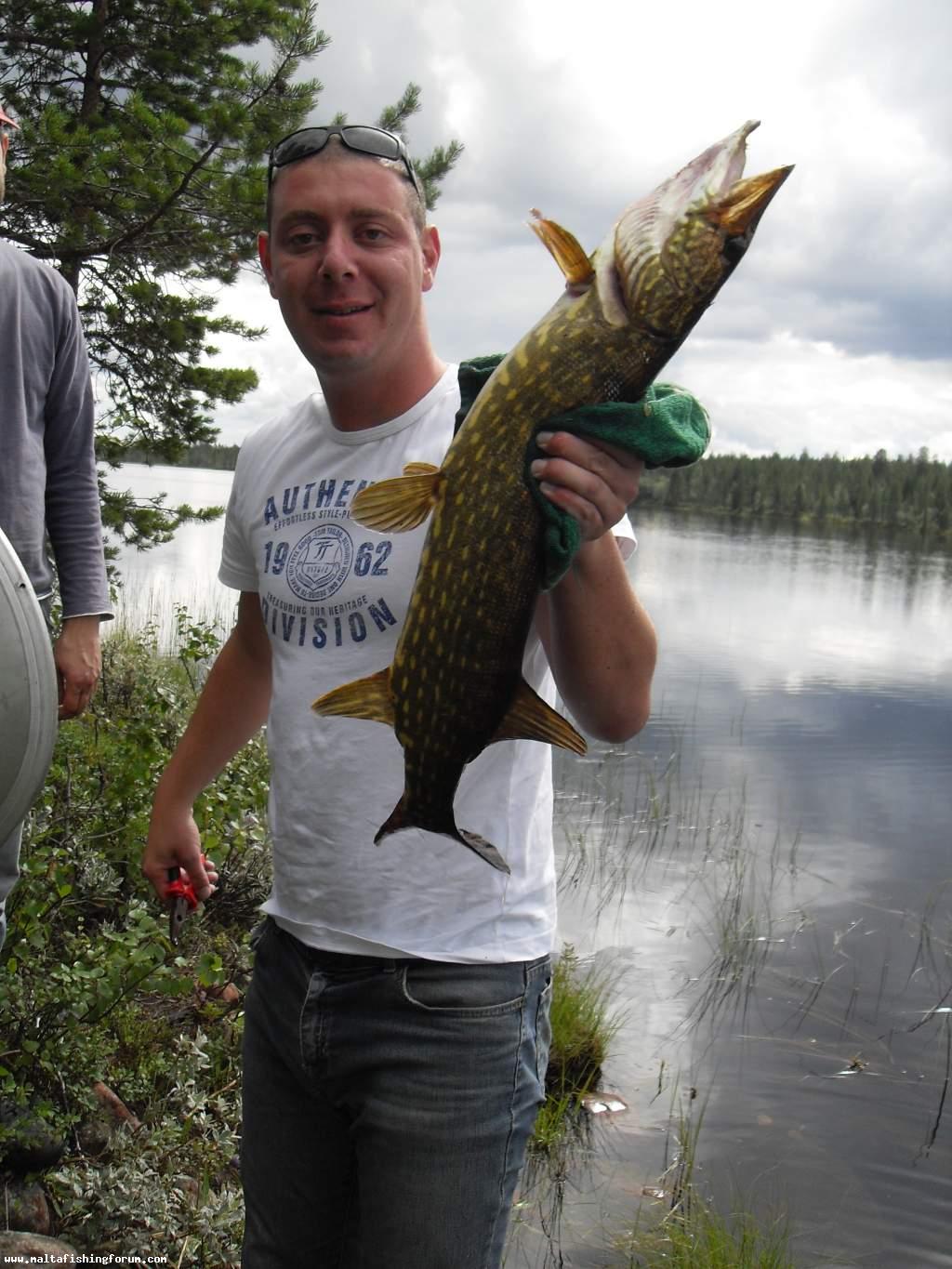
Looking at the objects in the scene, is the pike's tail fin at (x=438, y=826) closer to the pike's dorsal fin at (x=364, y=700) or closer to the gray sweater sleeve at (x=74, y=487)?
the pike's dorsal fin at (x=364, y=700)

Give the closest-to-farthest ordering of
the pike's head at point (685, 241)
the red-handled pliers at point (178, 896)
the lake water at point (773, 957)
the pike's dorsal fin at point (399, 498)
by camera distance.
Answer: the pike's head at point (685, 241), the pike's dorsal fin at point (399, 498), the red-handled pliers at point (178, 896), the lake water at point (773, 957)

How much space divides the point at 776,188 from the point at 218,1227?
3.14 metres

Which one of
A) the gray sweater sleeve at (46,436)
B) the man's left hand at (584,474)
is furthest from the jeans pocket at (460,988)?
the gray sweater sleeve at (46,436)

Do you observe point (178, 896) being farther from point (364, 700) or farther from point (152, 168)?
point (152, 168)

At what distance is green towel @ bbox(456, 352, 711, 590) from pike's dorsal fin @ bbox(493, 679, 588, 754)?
0.62 ft

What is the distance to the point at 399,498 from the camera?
1581mm

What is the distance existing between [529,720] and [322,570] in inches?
21.8

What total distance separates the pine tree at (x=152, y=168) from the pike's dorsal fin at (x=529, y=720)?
672 cm

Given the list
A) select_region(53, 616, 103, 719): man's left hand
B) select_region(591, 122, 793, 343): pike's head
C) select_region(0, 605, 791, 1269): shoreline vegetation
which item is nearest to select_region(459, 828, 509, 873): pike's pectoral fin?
select_region(591, 122, 793, 343): pike's head

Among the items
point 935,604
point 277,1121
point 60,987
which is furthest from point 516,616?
point 935,604

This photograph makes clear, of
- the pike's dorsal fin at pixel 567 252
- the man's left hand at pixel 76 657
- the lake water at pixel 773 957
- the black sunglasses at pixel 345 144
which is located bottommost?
the lake water at pixel 773 957

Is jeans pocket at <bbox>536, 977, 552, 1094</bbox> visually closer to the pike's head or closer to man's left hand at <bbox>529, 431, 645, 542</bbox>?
man's left hand at <bbox>529, 431, 645, 542</bbox>

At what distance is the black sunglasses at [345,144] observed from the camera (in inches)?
77.1

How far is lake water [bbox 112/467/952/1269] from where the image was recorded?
16.9 feet
